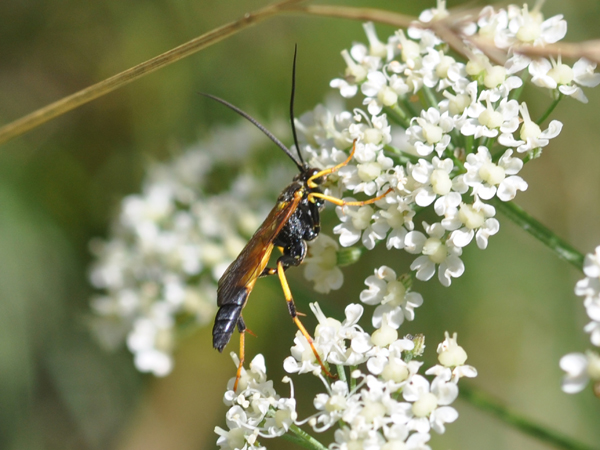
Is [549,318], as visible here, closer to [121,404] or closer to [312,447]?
[312,447]

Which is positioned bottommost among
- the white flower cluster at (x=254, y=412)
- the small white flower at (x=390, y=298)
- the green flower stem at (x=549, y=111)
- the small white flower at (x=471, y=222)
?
the white flower cluster at (x=254, y=412)

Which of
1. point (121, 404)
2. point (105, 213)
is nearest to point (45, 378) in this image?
point (121, 404)

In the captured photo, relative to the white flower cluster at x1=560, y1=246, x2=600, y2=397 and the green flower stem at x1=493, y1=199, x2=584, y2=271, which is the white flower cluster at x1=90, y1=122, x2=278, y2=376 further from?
the white flower cluster at x1=560, y1=246, x2=600, y2=397

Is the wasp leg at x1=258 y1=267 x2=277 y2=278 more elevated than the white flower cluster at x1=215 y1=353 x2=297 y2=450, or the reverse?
the wasp leg at x1=258 y1=267 x2=277 y2=278

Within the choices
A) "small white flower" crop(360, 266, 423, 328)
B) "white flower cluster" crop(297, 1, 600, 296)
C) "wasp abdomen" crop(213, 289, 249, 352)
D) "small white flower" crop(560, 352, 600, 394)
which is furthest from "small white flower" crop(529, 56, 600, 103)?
"wasp abdomen" crop(213, 289, 249, 352)

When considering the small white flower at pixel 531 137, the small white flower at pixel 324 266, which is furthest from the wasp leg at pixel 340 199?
the small white flower at pixel 531 137

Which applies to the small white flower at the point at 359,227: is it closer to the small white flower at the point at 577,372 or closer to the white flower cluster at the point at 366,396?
the white flower cluster at the point at 366,396
